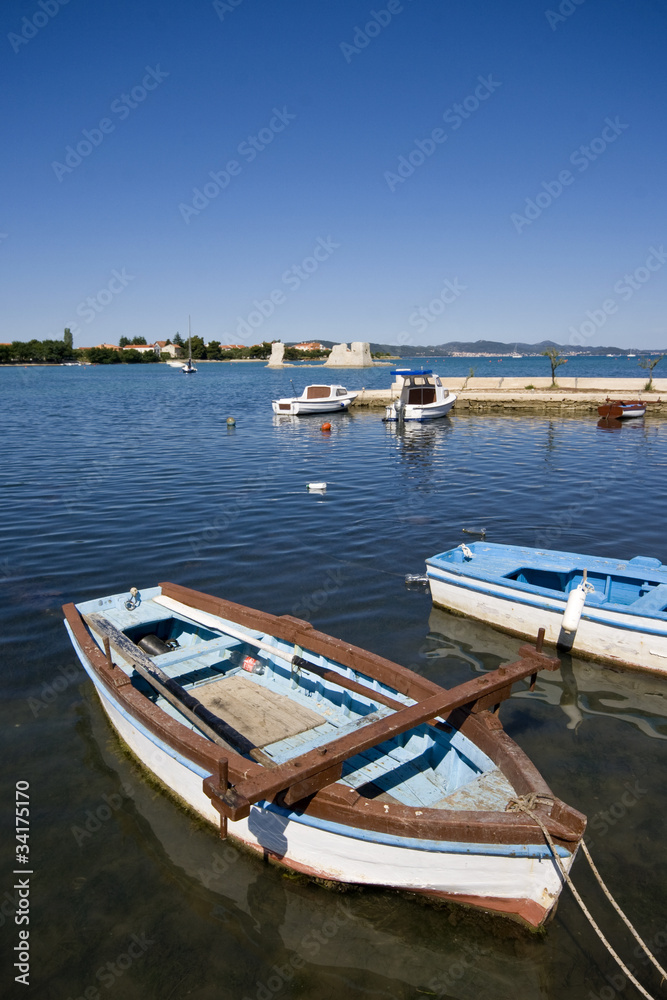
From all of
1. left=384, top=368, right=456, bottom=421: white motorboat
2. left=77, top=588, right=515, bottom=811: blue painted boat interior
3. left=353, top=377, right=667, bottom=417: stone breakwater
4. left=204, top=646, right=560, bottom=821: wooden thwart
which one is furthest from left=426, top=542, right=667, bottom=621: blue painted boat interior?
left=353, top=377, right=667, bottom=417: stone breakwater

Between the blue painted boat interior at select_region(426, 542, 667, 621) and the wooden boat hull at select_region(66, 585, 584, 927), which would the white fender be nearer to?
the blue painted boat interior at select_region(426, 542, 667, 621)

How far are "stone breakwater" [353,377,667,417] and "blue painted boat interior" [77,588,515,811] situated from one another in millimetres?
40089

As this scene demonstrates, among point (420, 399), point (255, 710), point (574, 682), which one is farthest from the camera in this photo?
point (420, 399)

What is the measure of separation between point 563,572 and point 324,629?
4.37 m

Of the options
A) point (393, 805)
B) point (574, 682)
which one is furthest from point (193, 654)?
point (574, 682)

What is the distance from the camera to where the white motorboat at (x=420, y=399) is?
127 ft

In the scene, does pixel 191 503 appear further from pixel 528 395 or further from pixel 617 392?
pixel 617 392

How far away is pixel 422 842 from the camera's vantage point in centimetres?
446

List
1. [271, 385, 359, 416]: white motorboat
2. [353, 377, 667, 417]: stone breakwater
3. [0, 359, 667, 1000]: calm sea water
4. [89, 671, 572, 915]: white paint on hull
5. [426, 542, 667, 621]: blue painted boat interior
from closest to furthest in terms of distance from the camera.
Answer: [89, 671, 572, 915]: white paint on hull → [0, 359, 667, 1000]: calm sea water → [426, 542, 667, 621]: blue painted boat interior → [271, 385, 359, 416]: white motorboat → [353, 377, 667, 417]: stone breakwater

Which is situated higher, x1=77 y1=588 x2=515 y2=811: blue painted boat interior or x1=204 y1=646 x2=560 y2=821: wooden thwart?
x1=204 y1=646 x2=560 y2=821: wooden thwart

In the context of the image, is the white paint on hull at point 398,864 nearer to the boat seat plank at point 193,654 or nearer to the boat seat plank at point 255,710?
the boat seat plank at point 255,710

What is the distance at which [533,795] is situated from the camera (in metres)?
4.50

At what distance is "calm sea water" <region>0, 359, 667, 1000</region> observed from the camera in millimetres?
4762

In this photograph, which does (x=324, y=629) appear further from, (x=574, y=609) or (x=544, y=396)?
(x=544, y=396)
